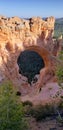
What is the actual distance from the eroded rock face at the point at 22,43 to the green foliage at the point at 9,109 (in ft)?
27.0

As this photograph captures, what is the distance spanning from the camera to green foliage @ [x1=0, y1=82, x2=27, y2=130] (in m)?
15.6

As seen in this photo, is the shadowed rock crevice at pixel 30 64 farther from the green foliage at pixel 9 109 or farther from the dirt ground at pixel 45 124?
the green foliage at pixel 9 109

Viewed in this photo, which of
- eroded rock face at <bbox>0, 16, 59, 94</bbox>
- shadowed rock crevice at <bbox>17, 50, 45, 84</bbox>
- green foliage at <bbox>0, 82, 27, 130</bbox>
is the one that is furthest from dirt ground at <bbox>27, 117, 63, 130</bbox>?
shadowed rock crevice at <bbox>17, 50, 45, 84</bbox>

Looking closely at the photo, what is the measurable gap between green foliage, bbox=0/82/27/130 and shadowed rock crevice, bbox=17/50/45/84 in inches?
890

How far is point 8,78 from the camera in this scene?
2573 centimetres

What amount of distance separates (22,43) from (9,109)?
11924 millimetres

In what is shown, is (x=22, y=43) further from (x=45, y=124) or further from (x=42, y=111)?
(x=45, y=124)

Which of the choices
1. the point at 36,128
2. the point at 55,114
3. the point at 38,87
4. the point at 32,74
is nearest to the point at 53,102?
the point at 55,114

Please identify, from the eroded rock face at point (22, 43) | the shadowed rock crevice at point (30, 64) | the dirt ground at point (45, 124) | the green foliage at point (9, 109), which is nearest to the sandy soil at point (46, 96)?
the eroded rock face at point (22, 43)

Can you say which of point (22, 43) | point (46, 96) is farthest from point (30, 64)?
point (46, 96)

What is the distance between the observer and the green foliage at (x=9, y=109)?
15595 mm

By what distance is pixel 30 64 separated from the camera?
141 feet

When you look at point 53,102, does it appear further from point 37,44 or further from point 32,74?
point 32,74

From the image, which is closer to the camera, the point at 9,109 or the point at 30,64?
the point at 9,109
